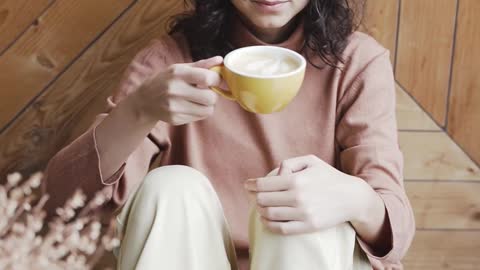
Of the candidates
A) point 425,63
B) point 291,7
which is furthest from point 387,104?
point 425,63

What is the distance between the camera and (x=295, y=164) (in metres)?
1.00

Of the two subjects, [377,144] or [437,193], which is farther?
[437,193]

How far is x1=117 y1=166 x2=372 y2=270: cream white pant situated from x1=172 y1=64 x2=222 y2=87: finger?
0.17m

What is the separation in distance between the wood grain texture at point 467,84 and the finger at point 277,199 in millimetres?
671

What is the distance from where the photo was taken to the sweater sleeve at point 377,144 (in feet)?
3.53

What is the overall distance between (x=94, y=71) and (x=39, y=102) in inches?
5.2

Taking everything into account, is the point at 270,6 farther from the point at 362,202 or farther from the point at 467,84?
the point at 467,84

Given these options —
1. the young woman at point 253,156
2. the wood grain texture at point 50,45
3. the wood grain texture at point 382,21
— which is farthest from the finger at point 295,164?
the wood grain texture at point 50,45

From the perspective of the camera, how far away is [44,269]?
0.63m

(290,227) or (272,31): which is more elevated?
(272,31)

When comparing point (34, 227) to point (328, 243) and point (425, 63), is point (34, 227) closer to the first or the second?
point (328, 243)

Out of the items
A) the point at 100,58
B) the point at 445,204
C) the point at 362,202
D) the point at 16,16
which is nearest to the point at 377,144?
the point at 362,202

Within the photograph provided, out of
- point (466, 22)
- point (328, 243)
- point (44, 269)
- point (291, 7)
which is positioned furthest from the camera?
point (466, 22)

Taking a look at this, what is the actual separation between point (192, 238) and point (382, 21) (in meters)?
0.68
